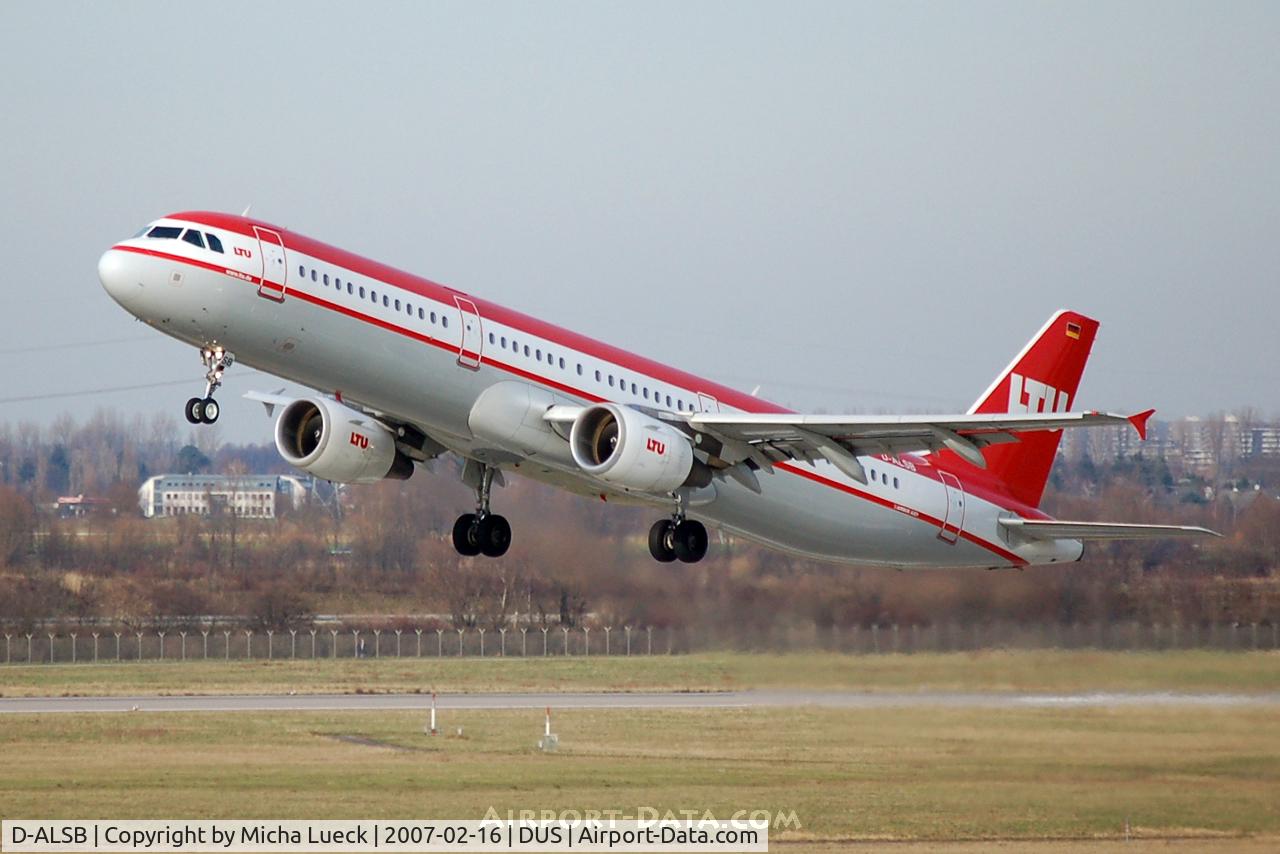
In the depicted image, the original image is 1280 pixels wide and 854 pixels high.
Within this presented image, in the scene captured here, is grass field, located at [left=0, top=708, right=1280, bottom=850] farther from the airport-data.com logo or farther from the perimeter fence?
the perimeter fence

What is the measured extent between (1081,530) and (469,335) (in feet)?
43.9

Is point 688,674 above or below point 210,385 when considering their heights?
below

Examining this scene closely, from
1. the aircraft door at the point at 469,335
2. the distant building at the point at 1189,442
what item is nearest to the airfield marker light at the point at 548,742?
the aircraft door at the point at 469,335

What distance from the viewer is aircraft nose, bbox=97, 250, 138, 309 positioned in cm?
2791

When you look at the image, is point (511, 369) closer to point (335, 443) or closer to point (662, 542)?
point (335, 443)

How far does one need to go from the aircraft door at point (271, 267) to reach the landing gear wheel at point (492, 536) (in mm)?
8204

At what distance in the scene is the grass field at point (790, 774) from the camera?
2969 cm

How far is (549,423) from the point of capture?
102 feet

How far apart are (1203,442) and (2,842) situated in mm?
63960

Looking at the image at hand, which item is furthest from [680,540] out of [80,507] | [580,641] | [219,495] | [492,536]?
[219,495]

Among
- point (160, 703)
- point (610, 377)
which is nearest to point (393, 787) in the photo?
point (610, 377)

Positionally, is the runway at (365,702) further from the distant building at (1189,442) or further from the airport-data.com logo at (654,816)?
the distant building at (1189,442)

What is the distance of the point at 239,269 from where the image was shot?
92.7 ft

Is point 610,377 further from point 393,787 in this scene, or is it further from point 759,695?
point 393,787
